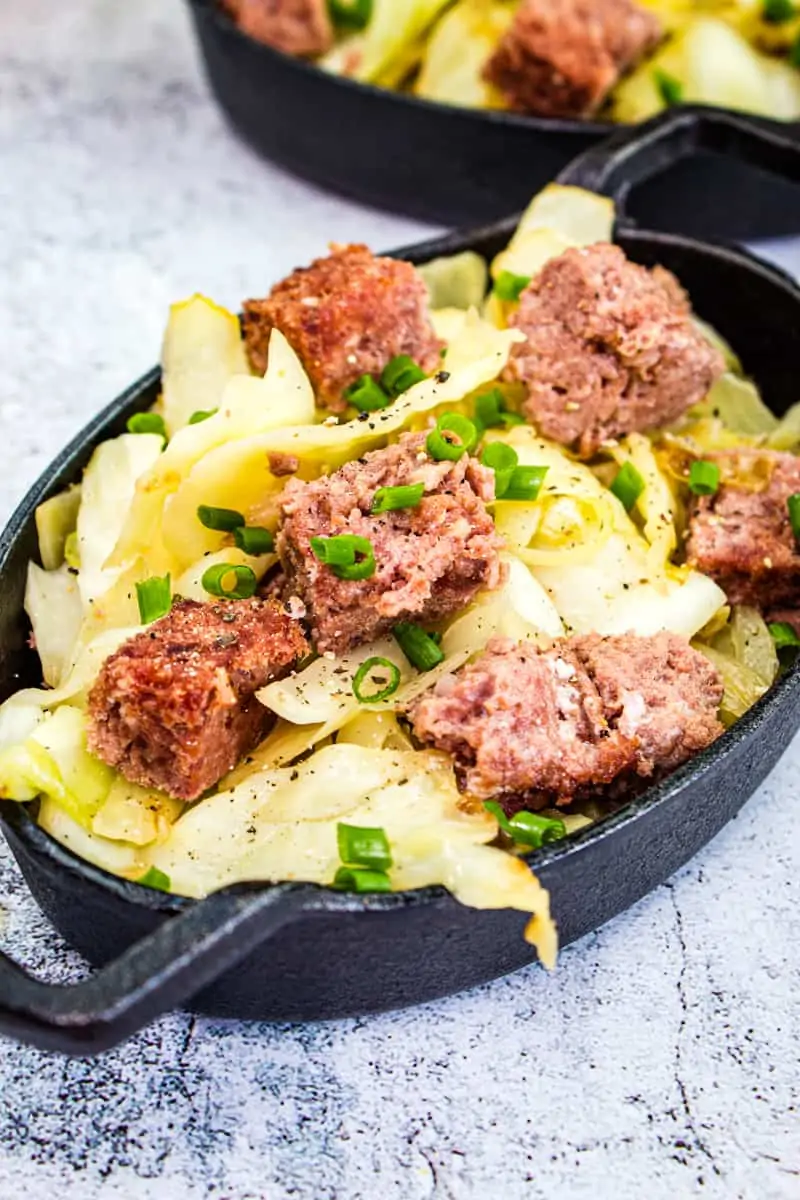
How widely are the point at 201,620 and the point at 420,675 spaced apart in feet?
1.39

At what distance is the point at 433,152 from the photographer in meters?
4.64

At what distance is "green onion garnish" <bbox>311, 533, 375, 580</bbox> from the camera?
8.38 feet

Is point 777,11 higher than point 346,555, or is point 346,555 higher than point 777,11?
point 777,11

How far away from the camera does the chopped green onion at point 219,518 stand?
2.83 m

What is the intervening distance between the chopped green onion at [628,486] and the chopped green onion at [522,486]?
305 mm

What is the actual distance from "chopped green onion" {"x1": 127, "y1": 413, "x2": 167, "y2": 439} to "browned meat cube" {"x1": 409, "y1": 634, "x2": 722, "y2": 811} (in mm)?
968

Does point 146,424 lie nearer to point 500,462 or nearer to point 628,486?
point 500,462

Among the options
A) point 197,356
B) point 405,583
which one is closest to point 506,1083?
point 405,583

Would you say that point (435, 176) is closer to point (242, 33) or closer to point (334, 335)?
point (242, 33)

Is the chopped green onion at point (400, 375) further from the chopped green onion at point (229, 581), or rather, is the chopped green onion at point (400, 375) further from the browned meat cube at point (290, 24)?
the browned meat cube at point (290, 24)

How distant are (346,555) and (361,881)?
2.00ft

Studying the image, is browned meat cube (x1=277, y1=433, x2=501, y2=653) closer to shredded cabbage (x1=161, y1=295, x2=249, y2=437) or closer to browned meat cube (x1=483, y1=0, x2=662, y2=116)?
shredded cabbage (x1=161, y1=295, x2=249, y2=437)

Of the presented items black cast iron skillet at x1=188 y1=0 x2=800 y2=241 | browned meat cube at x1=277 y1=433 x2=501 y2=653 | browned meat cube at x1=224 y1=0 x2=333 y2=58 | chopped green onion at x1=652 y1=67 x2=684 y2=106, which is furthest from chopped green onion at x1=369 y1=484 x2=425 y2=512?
Result: browned meat cube at x1=224 y1=0 x2=333 y2=58

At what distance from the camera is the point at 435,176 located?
4.73m
